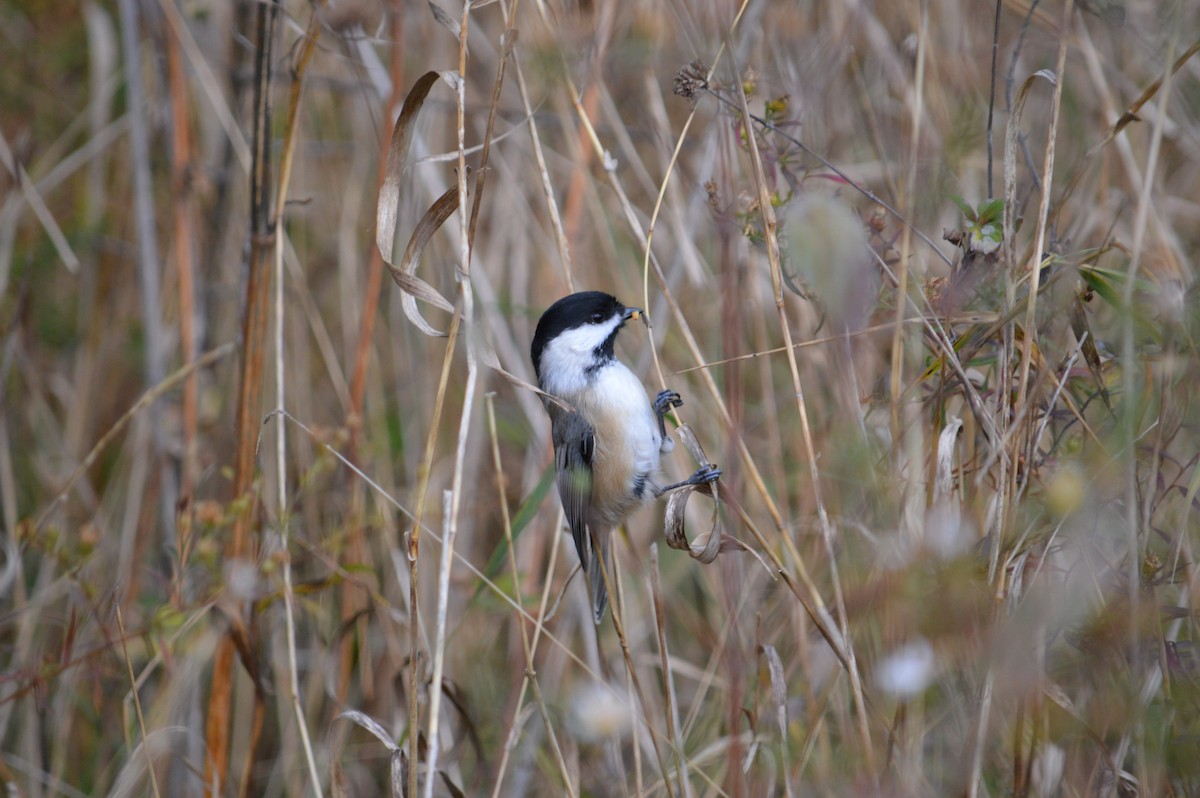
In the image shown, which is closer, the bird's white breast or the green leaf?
the green leaf

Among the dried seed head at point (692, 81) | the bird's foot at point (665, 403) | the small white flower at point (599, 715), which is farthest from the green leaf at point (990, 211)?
the small white flower at point (599, 715)

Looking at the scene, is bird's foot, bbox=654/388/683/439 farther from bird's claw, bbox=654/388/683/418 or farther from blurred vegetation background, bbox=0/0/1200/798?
blurred vegetation background, bbox=0/0/1200/798

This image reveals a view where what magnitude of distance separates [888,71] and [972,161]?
1.17 feet

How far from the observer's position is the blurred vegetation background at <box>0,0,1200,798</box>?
136 cm

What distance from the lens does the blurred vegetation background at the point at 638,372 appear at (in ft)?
4.46

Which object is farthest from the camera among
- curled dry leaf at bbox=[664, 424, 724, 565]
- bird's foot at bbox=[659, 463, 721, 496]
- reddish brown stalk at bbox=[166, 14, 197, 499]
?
reddish brown stalk at bbox=[166, 14, 197, 499]

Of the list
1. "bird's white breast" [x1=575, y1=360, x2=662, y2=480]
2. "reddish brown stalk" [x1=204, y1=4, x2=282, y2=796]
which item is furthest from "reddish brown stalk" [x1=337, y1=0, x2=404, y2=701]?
"bird's white breast" [x1=575, y1=360, x2=662, y2=480]

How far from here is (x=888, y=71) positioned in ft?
8.46

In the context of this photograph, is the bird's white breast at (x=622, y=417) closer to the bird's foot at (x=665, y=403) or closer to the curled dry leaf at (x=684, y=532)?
the bird's foot at (x=665, y=403)

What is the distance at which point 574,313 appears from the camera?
6.34 ft

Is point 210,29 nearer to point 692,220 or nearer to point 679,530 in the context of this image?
point 692,220

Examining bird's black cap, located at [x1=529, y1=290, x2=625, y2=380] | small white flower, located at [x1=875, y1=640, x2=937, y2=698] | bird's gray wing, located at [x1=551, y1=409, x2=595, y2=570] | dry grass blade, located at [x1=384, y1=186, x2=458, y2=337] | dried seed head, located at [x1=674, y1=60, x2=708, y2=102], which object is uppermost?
dried seed head, located at [x1=674, y1=60, x2=708, y2=102]

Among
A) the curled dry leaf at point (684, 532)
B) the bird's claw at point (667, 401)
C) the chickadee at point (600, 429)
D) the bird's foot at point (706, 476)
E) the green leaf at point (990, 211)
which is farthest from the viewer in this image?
the chickadee at point (600, 429)

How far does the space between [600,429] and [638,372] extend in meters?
0.39
